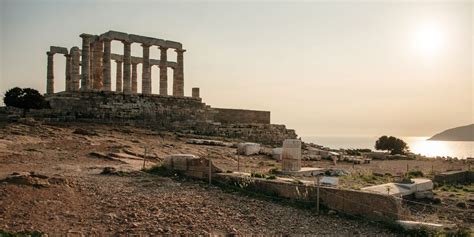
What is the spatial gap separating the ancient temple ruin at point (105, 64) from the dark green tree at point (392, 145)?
1974 centimetres

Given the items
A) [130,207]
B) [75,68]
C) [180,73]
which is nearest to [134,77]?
[180,73]

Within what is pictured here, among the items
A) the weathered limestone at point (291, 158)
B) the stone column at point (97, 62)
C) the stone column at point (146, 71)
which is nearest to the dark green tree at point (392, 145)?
the stone column at point (146, 71)

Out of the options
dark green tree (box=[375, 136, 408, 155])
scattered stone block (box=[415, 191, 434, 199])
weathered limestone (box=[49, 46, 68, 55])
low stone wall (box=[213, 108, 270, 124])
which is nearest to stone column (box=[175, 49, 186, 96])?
low stone wall (box=[213, 108, 270, 124])

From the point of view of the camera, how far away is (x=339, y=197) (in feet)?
36.2

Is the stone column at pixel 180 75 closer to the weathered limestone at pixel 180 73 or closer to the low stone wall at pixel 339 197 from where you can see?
the weathered limestone at pixel 180 73

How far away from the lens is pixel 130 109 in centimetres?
3334

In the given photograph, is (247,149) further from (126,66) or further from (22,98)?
(126,66)

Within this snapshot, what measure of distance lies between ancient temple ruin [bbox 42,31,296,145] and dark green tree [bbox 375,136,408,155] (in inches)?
477

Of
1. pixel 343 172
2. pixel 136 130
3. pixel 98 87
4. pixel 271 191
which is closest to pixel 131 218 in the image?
Result: pixel 271 191

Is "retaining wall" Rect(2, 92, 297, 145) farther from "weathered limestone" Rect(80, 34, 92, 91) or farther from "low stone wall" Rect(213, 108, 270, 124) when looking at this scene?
"weathered limestone" Rect(80, 34, 92, 91)

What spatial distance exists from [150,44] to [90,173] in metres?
23.7

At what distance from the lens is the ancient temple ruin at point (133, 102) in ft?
103

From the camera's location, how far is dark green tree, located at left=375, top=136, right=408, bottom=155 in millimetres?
44056

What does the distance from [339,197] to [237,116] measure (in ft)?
95.1
